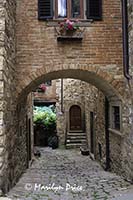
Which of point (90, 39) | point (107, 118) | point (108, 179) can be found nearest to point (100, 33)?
point (90, 39)

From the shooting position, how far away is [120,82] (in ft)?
20.3

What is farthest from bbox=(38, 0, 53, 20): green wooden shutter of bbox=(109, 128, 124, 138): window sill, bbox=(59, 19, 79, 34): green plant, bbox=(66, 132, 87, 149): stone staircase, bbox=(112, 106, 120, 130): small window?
bbox=(66, 132, 87, 149): stone staircase

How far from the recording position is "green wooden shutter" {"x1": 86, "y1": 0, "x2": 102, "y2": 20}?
6.32 m

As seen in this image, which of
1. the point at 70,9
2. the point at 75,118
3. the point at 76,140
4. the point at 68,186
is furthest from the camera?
the point at 75,118

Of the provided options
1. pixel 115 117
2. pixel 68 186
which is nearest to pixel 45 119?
pixel 115 117

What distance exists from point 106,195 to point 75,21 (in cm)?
356

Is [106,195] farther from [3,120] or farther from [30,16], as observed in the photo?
[30,16]

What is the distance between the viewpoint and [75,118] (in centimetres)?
1573

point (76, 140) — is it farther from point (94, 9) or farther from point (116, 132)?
point (94, 9)

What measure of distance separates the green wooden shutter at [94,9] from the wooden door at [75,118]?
9557mm

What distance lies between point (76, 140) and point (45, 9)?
9.04 metres

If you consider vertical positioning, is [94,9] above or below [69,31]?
above

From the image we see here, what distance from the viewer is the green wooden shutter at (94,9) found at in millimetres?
6324

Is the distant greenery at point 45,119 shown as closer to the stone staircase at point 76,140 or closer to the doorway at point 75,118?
the doorway at point 75,118
